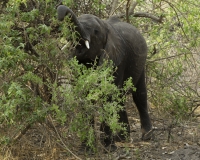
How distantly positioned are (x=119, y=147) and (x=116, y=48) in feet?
A: 3.99

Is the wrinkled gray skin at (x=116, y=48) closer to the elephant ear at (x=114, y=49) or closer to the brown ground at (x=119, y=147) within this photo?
the elephant ear at (x=114, y=49)

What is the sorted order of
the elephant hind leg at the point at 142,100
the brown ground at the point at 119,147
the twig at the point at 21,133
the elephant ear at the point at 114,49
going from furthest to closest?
1. the elephant hind leg at the point at 142,100
2. the elephant ear at the point at 114,49
3. the brown ground at the point at 119,147
4. the twig at the point at 21,133

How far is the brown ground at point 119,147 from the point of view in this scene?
5402mm

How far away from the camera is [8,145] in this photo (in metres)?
5.25

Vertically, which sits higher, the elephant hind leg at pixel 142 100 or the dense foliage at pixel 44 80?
the dense foliage at pixel 44 80

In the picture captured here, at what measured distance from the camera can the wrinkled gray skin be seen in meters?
5.64

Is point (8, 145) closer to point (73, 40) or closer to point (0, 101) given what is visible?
point (0, 101)

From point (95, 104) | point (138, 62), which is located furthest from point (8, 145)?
point (138, 62)

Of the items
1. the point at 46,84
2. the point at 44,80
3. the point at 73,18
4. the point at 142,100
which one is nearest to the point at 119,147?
the point at 142,100

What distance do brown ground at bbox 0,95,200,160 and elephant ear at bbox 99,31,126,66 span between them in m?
1.01

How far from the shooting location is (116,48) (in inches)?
247

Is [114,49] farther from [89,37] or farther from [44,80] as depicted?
[44,80]

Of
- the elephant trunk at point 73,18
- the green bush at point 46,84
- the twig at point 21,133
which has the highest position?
the elephant trunk at point 73,18

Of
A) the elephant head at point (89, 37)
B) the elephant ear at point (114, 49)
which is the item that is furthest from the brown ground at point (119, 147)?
the elephant ear at point (114, 49)
